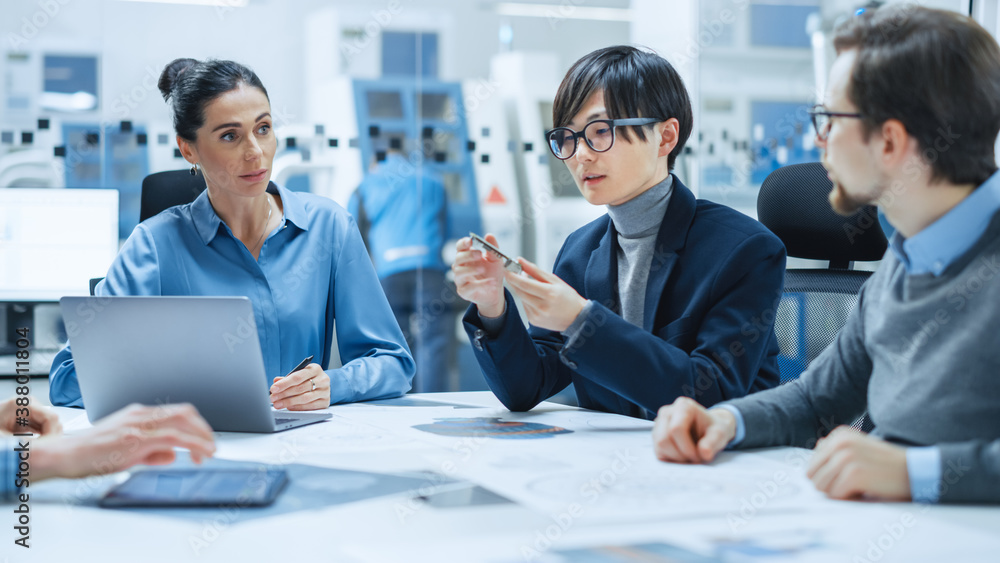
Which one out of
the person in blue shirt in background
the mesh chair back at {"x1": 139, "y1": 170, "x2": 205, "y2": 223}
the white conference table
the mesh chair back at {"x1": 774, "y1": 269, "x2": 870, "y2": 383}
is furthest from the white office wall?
the white conference table

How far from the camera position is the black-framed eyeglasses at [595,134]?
157 cm

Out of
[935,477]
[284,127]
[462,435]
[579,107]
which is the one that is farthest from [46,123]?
[935,477]

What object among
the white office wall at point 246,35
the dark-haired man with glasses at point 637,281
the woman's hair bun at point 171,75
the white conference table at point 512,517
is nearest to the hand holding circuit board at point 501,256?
the dark-haired man with glasses at point 637,281

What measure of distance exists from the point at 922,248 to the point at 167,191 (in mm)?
1815

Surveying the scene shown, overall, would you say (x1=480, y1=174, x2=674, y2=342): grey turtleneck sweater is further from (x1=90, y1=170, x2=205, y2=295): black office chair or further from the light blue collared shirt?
(x1=90, y1=170, x2=205, y2=295): black office chair

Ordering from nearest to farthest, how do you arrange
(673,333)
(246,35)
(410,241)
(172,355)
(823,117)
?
(823,117) → (172,355) → (673,333) → (246,35) → (410,241)

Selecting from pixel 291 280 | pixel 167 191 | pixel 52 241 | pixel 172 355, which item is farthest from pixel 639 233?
pixel 52 241

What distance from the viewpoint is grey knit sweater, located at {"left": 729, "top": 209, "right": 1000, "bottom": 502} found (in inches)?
34.3

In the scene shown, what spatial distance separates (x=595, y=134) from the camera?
5.21ft

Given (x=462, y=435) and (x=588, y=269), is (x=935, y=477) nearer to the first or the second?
(x=462, y=435)

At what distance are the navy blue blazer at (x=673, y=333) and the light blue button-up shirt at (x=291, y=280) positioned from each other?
32 centimetres

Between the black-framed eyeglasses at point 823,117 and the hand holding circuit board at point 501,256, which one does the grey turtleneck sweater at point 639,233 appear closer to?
the hand holding circuit board at point 501,256

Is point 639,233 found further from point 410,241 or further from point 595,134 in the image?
point 410,241

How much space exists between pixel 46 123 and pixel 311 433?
313 centimetres
